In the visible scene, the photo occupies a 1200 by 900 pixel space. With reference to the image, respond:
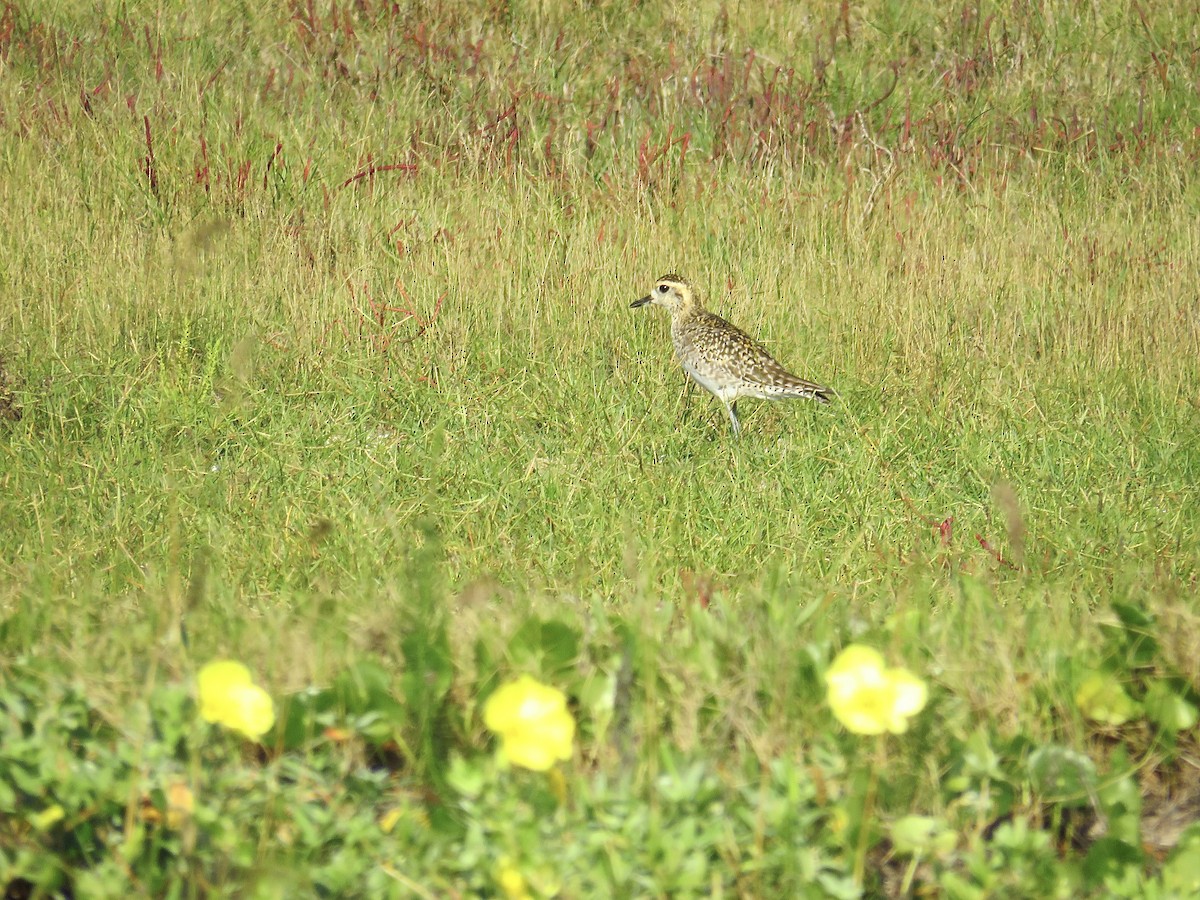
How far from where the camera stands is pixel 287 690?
8.61 feet

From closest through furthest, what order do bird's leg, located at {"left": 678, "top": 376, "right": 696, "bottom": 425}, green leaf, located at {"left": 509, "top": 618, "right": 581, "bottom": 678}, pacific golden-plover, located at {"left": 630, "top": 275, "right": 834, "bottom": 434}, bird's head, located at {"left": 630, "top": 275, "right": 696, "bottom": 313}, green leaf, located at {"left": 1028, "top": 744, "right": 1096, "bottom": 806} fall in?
green leaf, located at {"left": 1028, "top": 744, "right": 1096, "bottom": 806}
green leaf, located at {"left": 509, "top": 618, "right": 581, "bottom": 678}
pacific golden-plover, located at {"left": 630, "top": 275, "right": 834, "bottom": 434}
bird's leg, located at {"left": 678, "top": 376, "right": 696, "bottom": 425}
bird's head, located at {"left": 630, "top": 275, "right": 696, "bottom": 313}

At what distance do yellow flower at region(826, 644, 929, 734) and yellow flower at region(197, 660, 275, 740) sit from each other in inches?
38.5

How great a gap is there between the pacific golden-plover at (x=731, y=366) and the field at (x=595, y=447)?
0.19 m

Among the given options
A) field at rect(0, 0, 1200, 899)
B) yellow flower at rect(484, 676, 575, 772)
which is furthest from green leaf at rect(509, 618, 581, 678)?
yellow flower at rect(484, 676, 575, 772)

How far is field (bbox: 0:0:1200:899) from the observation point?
2377 mm

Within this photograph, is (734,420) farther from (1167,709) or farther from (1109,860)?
(1109,860)

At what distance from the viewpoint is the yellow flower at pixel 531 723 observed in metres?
2.25

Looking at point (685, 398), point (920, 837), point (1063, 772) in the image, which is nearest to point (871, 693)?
point (920, 837)

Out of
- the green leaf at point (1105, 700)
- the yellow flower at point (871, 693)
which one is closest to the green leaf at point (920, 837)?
the yellow flower at point (871, 693)

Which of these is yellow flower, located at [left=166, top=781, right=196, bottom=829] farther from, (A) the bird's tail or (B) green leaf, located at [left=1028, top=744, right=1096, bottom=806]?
(A) the bird's tail

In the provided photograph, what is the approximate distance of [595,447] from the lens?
5.93 meters

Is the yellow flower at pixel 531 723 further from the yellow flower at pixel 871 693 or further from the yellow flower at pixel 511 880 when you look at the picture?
the yellow flower at pixel 871 693

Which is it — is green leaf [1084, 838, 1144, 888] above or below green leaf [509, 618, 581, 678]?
below

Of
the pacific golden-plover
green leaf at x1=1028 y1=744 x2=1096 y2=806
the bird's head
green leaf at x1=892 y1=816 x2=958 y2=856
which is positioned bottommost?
green leaf at x1=892 y1=816 x2=958 y2=856
